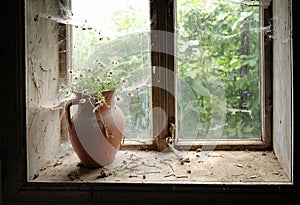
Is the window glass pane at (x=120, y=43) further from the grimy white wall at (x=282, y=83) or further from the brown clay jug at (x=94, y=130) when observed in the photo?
the grimy white wall at (x=282, y=83)

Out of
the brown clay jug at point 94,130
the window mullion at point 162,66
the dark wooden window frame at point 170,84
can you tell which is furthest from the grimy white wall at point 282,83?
the brown clay jug at point 94,130

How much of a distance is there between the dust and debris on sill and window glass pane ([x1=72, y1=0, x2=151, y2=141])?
166mm

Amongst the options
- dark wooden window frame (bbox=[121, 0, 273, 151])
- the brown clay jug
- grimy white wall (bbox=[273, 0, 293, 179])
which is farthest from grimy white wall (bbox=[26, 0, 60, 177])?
grimy white wall (bbox=[273, 0, 293, 179])

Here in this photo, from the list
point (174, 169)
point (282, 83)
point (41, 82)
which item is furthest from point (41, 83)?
point (282, 83)

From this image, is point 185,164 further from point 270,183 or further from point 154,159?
point 270,183

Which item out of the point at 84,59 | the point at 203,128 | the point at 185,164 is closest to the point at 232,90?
the point at 203,128

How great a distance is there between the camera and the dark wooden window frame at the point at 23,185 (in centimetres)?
120

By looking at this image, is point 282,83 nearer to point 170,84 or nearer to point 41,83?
point 170,84

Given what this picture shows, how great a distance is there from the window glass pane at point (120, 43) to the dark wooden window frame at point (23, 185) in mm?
283

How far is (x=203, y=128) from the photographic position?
149 cm

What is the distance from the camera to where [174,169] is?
4.43ft

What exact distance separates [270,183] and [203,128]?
1.18 ft

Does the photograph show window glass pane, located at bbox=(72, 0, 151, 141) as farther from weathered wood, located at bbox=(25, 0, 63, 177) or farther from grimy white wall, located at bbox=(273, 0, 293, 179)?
grimy white wall, located at bbox=(273, 0, 293, 179)

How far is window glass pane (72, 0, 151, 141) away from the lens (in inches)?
58.1
